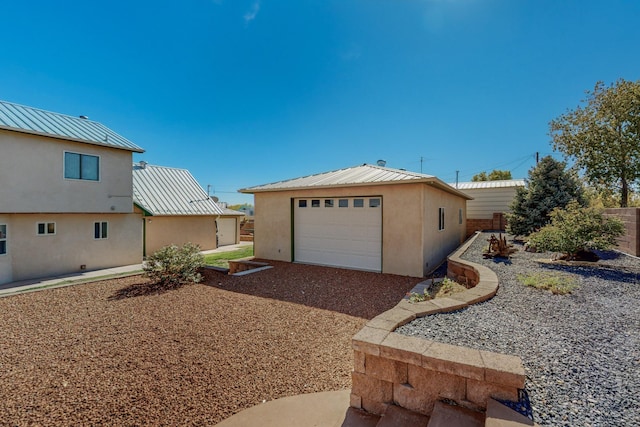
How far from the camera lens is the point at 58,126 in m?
10.6

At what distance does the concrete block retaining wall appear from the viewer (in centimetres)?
209

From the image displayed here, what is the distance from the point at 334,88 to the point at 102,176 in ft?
33.6

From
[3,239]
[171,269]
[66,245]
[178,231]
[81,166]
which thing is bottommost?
[171,269]

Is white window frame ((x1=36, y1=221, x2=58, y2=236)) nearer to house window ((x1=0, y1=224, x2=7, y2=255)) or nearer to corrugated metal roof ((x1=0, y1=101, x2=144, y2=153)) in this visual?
house window ((x1=0, y1=224, x2=7, y2=255))

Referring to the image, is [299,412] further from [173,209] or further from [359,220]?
[173,209]

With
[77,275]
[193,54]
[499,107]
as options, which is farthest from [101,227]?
[499,107]

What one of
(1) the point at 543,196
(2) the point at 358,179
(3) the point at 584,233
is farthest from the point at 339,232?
(1) the point at 543,196

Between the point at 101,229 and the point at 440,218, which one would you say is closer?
the point at 440,218

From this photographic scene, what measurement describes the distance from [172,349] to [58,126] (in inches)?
446

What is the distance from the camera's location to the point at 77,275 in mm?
10633

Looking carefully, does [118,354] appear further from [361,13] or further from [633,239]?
[633,239]

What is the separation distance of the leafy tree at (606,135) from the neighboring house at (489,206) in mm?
3258

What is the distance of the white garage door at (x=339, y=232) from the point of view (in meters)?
9.12

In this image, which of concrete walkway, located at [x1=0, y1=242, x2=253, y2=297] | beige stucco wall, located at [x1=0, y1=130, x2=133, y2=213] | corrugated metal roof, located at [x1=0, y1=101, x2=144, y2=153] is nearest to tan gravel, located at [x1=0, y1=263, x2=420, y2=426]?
concrete walkway, located at [x1=0, y1=242, x2=253, y2=297]
